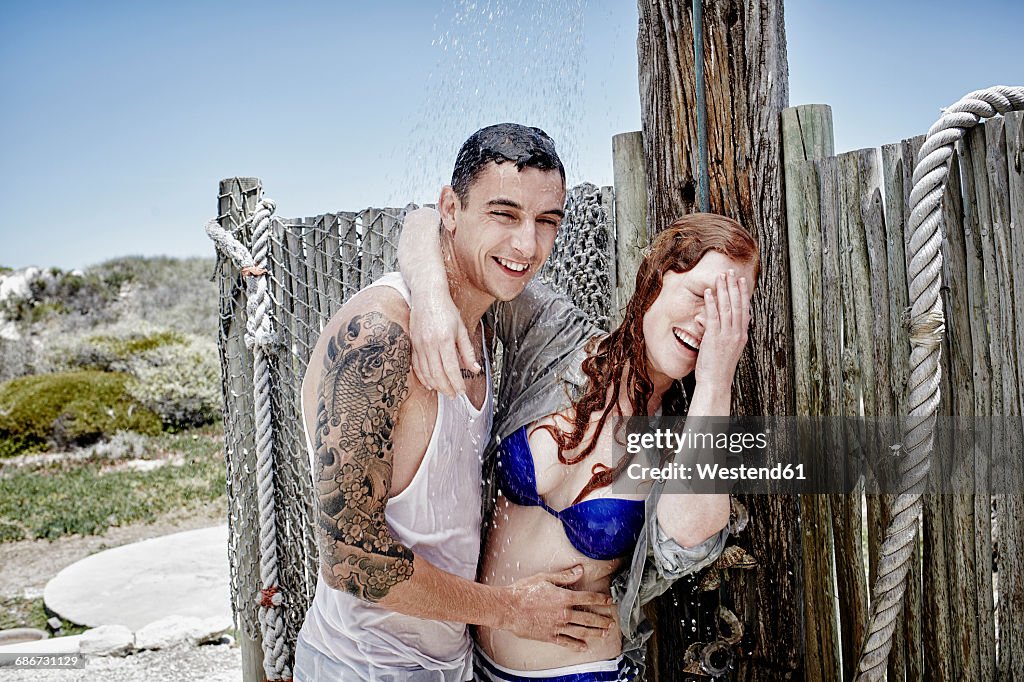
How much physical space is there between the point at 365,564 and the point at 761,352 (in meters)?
1.21

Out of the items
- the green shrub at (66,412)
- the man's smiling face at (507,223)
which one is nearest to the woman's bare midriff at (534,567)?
the man's smiling face at (507,223)

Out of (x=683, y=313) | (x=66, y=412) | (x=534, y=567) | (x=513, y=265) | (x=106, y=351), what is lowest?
(x=534, y=567)

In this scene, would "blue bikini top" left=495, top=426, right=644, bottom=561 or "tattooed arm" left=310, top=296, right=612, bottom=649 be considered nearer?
"tattooed arm" left=310, top=296, right=612, bottom=649

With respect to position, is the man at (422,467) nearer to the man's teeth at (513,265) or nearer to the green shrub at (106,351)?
the man's teeth at (513,265)

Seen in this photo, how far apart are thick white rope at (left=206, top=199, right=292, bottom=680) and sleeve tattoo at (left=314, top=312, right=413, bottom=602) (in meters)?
1.15

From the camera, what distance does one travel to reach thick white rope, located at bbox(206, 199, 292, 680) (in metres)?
2.94

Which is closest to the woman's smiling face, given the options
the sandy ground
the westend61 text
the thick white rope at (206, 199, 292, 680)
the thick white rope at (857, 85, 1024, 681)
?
the westend61 text

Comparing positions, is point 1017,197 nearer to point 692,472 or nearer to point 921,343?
point 921,343

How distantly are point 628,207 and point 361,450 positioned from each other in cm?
121

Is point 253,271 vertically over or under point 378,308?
over

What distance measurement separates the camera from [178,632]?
16.0 feet

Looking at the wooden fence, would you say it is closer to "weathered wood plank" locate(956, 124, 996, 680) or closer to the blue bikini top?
"weathered wood plank" locate(956, 124, 996, 680)

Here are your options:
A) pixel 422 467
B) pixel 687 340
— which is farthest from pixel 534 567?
pixel 687 340

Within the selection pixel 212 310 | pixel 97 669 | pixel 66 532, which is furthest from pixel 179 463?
pixel 212 310
